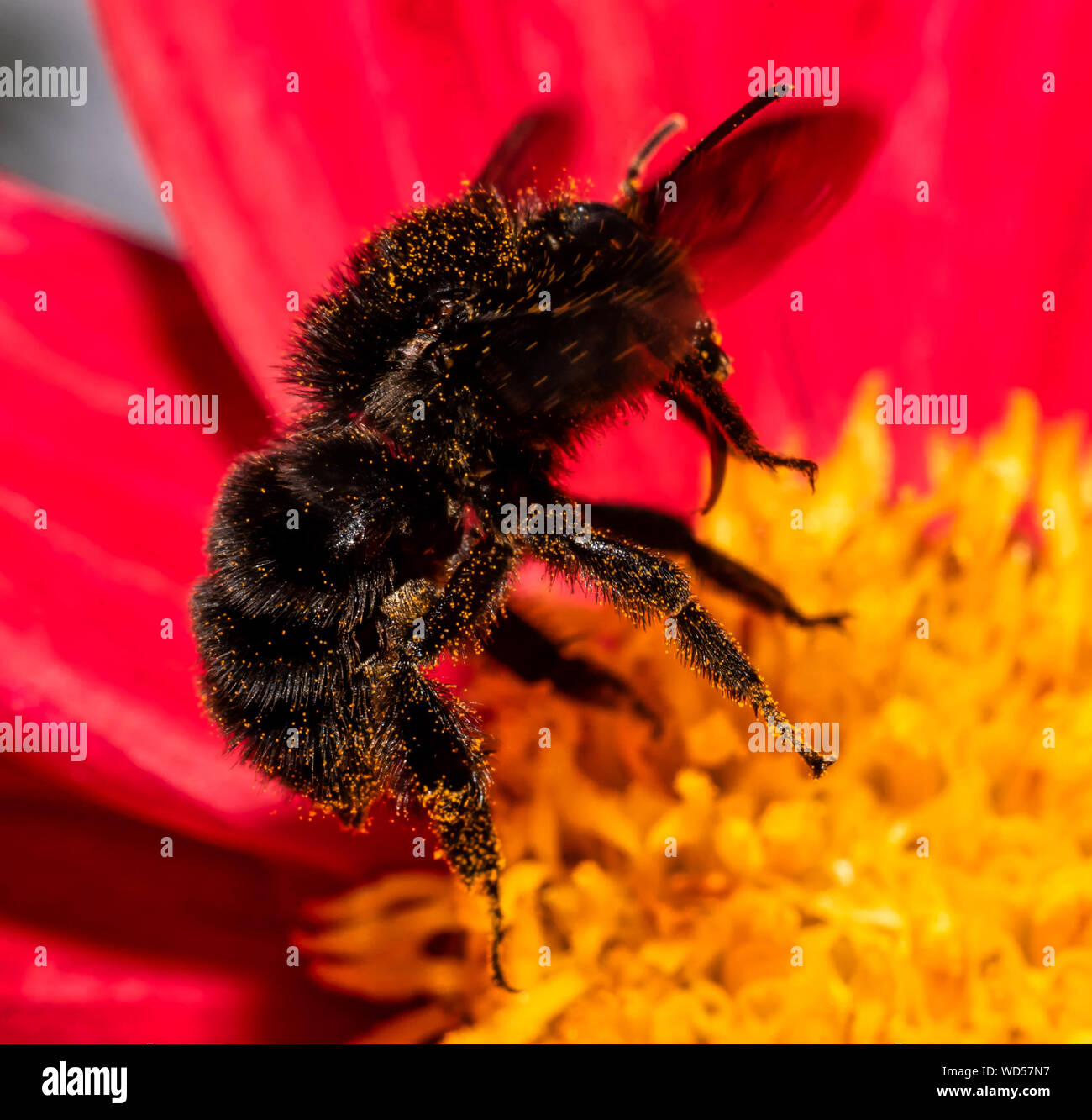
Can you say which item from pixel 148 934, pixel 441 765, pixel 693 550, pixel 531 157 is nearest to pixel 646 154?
pixel 531 157

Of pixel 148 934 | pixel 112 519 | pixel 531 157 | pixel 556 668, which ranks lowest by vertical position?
pixel 148 934

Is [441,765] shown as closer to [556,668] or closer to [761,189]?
[556,668]

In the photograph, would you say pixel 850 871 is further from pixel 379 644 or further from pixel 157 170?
pixel 157 170

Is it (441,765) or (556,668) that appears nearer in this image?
(441,765)

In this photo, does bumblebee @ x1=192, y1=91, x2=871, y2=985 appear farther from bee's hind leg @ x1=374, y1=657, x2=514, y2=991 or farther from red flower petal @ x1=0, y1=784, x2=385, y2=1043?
red flower petal @ x1=0, y1=784, x2=385, y2=1043

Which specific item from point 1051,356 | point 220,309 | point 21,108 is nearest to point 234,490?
point 220,309
